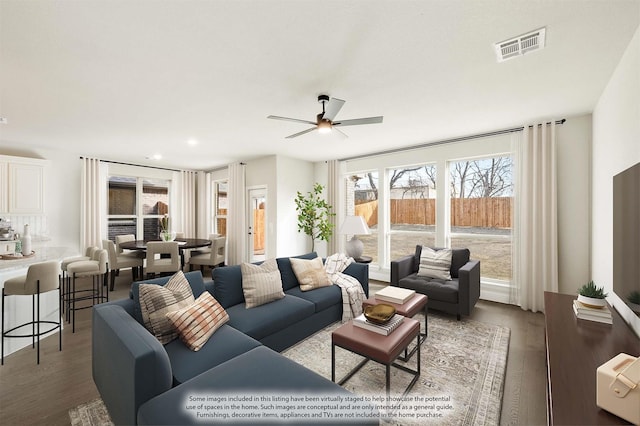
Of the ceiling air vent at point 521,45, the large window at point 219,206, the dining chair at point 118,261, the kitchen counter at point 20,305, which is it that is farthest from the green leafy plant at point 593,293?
the large window at point 219,206

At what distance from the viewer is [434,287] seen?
135 inches

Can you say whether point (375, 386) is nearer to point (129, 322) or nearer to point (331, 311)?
point (331, 311)

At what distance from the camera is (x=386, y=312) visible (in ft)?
6.91

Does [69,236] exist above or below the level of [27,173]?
below

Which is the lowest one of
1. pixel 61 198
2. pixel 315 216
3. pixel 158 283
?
pixel 158 283

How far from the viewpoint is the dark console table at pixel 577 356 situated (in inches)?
45.9

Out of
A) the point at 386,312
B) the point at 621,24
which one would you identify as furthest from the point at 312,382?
the point at 621,24

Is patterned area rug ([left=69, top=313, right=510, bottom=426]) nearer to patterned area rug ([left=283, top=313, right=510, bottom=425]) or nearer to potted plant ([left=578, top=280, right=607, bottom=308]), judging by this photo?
patterned area rug ([left=283, top=313, right=510, bottom=425])

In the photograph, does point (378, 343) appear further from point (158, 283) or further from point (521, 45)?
point (521, 45)

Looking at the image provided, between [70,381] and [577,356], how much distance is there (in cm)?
354

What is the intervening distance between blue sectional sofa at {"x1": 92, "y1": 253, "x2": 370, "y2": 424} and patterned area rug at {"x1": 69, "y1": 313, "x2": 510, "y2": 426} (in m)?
0.36

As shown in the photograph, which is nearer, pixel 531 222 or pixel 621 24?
pixel 621 24

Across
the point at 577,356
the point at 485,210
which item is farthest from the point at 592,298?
the point at 485,210

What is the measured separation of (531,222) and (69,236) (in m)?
8.07
